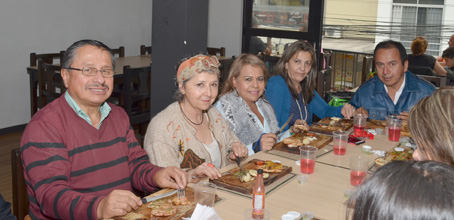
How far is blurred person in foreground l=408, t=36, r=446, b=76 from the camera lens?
6.01 m

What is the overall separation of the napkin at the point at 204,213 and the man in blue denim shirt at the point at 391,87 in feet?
6.91

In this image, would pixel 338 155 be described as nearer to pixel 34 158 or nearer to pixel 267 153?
pixel 267 153

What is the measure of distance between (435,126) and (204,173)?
1085mm

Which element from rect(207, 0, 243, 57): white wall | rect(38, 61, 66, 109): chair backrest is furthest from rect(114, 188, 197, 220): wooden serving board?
rect(207, 0, 243, 57): white wall

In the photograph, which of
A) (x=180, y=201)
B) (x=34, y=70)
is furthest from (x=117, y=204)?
(x=34, y=70)

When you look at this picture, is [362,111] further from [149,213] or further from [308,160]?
[149,213]

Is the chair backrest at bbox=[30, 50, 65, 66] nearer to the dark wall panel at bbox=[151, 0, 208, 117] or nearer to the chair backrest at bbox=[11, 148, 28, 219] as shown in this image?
the dark wall panel at bbox=[151, 0, 208, 117]

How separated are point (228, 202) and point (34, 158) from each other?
837 millimetres

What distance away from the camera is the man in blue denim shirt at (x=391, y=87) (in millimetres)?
3627

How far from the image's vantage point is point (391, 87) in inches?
147

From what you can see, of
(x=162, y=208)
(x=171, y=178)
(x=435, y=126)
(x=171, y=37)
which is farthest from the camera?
(x=171, y=37)

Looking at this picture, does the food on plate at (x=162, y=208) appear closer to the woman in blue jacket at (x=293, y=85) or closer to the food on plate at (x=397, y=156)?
the food on plate at (x=397, y=156)

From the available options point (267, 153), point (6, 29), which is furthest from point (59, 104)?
point (6, 29)

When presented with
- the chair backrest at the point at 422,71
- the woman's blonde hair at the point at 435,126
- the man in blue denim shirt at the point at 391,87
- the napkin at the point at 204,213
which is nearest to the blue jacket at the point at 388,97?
the man in blue denim shirt at the point at 391,87
